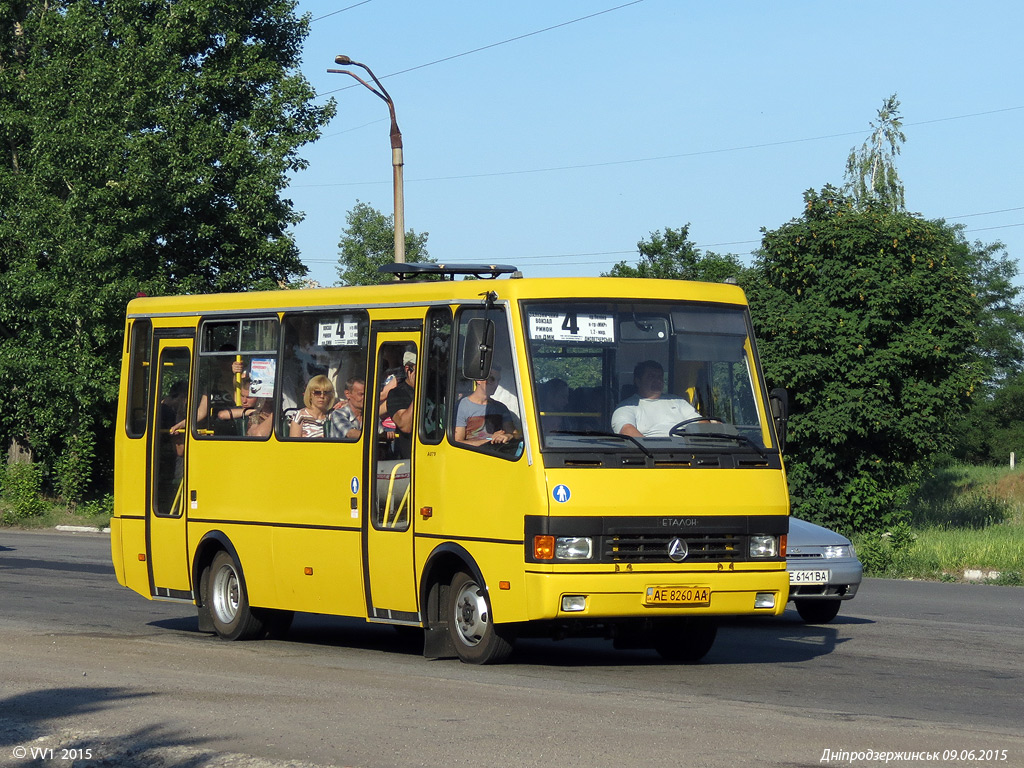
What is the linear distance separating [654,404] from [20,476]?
3070cm

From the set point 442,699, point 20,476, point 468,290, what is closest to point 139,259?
point 20,476

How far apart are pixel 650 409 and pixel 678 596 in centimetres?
136

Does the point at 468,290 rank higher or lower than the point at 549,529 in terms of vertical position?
higher

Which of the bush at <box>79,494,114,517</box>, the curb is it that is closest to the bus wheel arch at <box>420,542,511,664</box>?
the curb

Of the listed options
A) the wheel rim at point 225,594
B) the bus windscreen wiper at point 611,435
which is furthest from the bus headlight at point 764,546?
the wheel rim at point 225,594

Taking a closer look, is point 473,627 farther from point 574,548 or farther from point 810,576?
point 810,576

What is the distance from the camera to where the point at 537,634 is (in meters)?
11.5

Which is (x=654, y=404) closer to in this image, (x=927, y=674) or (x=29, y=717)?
(x=927, y=674)

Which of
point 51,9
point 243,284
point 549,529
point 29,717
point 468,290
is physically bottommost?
point 29,717

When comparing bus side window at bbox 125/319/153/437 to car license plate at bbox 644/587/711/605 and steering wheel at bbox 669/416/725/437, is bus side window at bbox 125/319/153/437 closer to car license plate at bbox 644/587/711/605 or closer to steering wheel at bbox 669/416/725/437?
steering wheel at bbox 669/416/725/437

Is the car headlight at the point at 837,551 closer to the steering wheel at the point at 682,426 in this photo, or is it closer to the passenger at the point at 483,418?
the steering wheel at the point at 682,426

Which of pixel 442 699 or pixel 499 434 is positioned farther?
pixel 499 434

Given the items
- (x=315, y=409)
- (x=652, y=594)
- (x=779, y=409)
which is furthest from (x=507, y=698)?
(x=315, y=409)

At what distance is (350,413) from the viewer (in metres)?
12.8
